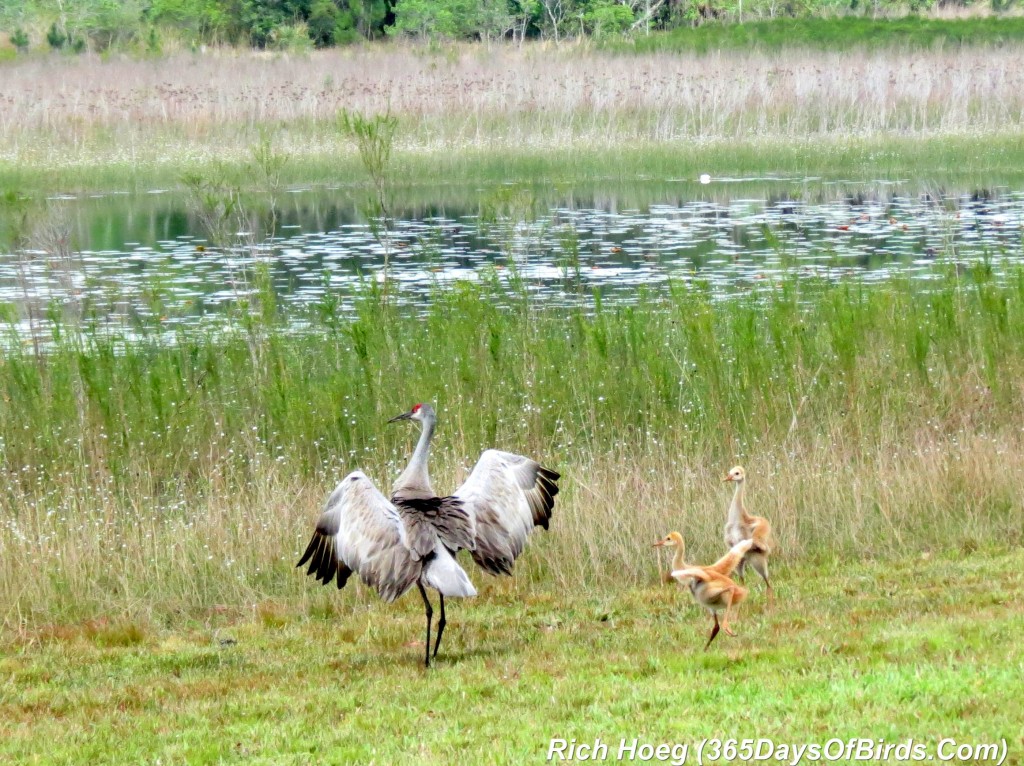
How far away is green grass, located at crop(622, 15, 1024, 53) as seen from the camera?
105 ft

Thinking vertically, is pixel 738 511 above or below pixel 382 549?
below

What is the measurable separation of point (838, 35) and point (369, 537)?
98.5 feet

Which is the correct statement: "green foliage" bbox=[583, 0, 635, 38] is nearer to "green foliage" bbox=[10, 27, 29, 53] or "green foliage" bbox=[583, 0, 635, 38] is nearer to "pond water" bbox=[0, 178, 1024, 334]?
"green foliage" bbox=[10, 27, 29, 53]

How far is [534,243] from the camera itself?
57.2 ft

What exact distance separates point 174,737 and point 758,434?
511 cm

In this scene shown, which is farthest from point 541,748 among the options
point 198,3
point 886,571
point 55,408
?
point 198,3

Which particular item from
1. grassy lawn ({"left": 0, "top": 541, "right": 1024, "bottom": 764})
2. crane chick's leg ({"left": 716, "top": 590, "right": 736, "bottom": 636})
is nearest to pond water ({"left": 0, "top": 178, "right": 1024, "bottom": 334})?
grassy lawn ({"left": 0, "top": 541, "right": 1024, "bottom": 764})

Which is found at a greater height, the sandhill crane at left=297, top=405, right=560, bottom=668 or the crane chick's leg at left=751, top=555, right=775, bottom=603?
the sandhill crane at left=297, top=405, right=560, bottom=668

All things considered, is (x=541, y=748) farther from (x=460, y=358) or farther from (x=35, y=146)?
(x=35, y=146)

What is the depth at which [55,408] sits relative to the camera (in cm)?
952

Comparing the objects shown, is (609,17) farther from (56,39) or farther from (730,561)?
(730,561)

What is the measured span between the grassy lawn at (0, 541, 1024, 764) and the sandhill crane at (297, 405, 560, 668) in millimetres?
416

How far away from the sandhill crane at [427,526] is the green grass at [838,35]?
1011 inches

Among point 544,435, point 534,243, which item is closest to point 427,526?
point 544,435
